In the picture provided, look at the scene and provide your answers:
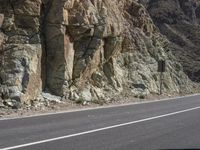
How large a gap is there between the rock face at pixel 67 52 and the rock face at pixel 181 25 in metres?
34.9

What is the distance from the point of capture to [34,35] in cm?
2625

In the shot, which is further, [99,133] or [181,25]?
[181,25]

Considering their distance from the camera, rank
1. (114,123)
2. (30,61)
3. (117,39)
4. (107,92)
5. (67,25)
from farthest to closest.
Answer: (117,39), (107,92), (67,25), (30,61), (114,123)

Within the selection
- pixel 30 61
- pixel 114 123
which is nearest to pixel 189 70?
pixel 30 61

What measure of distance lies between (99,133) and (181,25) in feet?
234

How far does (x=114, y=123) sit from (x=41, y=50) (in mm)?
11281

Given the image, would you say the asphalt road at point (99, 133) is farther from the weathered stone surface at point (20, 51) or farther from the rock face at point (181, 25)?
the rock face at point (181, 25)

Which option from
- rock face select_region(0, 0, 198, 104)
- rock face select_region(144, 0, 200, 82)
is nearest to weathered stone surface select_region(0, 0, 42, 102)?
rock face select_region(0, 0, 198, 104)

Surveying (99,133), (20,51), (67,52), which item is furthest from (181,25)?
(99,133)

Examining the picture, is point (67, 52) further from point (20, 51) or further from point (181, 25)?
point (181, 25)

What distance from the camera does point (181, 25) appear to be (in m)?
82.5

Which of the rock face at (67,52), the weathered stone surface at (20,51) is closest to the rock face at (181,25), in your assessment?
the rock face at (67,52)

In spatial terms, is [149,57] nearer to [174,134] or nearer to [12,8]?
[12,8]

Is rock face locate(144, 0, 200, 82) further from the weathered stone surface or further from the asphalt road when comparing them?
the asphalt road
